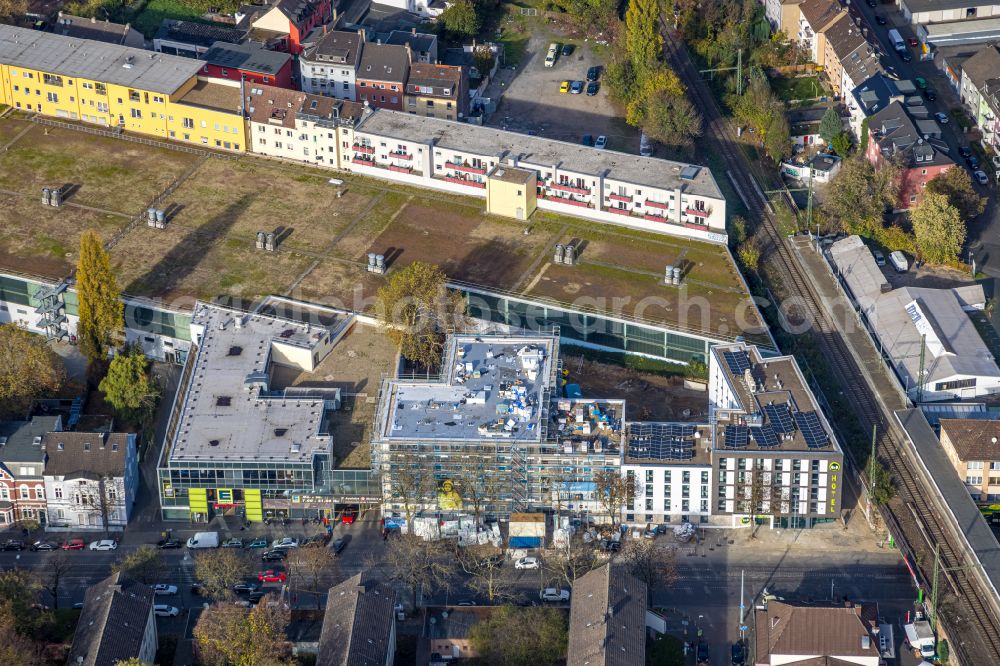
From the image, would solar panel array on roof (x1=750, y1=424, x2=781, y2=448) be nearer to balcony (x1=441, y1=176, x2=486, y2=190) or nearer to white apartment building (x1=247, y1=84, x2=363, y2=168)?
balcony (x1=441, y1=176, x2=486, y2=190)

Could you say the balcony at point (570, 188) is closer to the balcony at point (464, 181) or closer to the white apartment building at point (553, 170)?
the white apartment building at point (553, 170)

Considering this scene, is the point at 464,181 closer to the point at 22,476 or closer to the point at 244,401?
the point at 244,401

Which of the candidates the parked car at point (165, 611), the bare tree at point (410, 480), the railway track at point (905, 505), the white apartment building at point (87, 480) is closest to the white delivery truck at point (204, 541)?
the white apartment building at point (87, 480)

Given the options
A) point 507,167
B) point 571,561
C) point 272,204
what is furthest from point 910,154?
point 571,561

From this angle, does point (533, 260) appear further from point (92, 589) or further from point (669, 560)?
point (92, 589)

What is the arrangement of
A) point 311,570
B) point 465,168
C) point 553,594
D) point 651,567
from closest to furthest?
point 651,567 < point 553,594 < point 311,570 < point 465,168

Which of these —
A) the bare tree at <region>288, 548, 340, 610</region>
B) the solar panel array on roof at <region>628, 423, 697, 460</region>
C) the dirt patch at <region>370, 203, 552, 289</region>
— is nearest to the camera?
the bare tree at <region>288, 548, 340, 610</region>

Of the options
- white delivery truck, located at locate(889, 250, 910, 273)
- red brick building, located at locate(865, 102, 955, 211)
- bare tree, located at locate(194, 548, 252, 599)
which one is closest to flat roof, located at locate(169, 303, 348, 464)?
bare tree, located at locate(194, 548, 252, 599)
